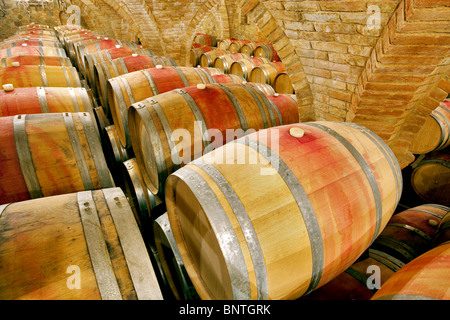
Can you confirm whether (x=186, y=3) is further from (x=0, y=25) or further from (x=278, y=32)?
(x=0, y=25)

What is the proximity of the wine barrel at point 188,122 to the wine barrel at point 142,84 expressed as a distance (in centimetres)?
37

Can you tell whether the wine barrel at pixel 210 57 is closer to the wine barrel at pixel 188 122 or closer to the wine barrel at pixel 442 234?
the wine barrel at pixel 188 122

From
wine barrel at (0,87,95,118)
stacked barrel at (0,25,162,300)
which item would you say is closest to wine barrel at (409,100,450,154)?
stacked barrel at (0,25,162,300)

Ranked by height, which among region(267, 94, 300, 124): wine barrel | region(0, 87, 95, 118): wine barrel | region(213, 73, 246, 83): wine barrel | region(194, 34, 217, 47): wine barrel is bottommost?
region(267, 94, 300, 124): wine barrel

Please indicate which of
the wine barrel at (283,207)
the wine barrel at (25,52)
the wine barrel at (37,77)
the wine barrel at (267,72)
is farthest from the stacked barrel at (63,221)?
the wine barrel at (267,72)

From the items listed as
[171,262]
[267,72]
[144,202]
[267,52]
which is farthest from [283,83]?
[171,262]

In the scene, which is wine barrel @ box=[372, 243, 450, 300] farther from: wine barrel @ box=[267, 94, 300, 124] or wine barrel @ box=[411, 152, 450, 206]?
wine barrel @ box=[411, 152, 450, 206]

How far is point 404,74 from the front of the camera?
2.11m

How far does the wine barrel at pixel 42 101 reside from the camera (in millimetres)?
2430

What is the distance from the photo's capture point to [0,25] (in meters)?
12.7

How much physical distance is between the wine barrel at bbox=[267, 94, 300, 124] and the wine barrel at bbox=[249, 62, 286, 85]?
258 centimetres

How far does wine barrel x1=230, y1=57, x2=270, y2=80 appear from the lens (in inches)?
250
